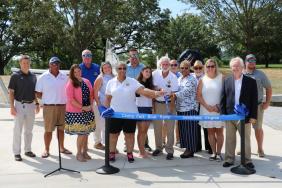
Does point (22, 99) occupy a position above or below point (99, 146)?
above

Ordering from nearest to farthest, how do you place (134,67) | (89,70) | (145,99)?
(145,99) < (134,67) < (89,70)

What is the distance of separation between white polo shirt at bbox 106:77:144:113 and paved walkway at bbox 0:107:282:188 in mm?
956

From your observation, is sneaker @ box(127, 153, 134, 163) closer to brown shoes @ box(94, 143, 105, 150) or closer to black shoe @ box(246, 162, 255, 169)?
brown shoes @ box(94, 143, 105, 150)

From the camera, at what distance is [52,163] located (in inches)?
290

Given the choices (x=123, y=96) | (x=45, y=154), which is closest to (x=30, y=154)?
(x=45, y=154)

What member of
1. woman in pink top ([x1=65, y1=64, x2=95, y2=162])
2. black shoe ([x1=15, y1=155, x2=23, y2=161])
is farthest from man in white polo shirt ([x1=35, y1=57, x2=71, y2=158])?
black shoe ([x1=15, y1=155, x2=23, y2=161])

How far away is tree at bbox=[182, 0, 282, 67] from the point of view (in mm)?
30719

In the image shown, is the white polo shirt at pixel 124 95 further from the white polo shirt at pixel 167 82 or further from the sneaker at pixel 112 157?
the sneaker at pixel 112 157

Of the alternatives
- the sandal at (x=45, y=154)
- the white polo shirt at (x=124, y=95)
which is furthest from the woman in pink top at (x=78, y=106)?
the sandal at (x=45, y=154)

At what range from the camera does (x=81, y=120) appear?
7.17 m

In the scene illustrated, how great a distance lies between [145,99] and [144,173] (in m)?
1.38

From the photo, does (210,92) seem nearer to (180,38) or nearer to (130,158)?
(130,158)

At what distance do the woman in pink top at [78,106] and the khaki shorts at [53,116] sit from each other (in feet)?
1.51

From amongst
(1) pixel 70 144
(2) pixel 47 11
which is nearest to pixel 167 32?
(2) pixel 47 11
